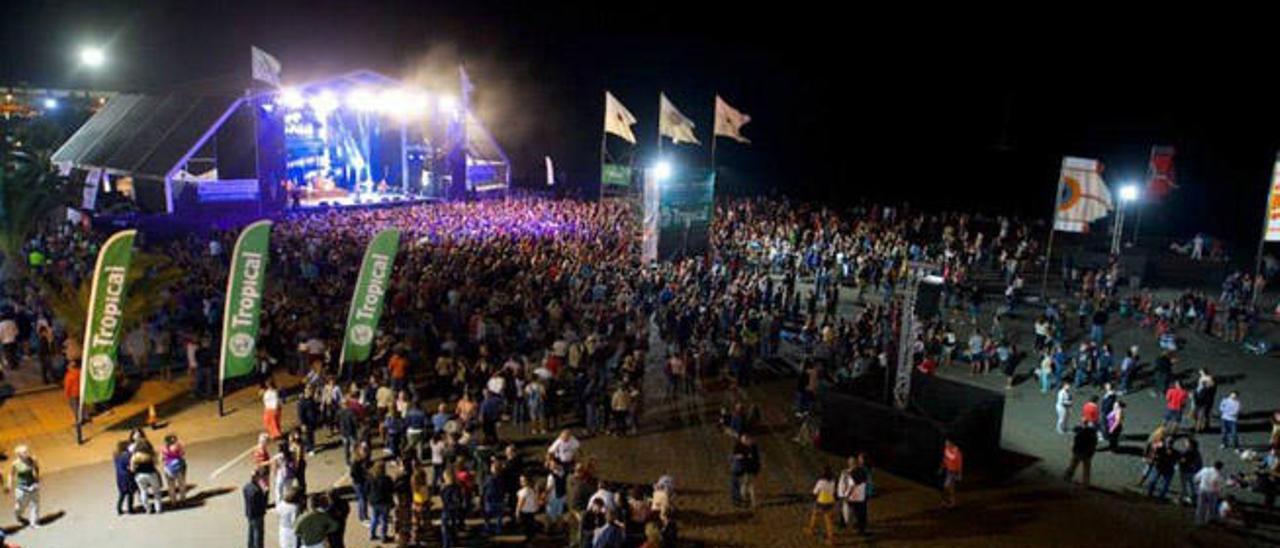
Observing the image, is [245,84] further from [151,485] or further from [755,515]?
[755,515]

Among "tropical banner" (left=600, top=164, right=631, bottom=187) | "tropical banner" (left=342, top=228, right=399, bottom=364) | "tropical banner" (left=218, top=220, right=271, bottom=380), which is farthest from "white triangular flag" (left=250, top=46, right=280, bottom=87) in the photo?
"tropical banner" (left=218, top=220, right=271, bottom=380)

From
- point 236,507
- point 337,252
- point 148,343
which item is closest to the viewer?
point 236,507

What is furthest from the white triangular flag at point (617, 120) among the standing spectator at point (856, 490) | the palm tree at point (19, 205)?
the palm tree at point (19, 205)

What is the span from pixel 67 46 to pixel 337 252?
3675 cm

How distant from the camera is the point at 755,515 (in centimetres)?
1224

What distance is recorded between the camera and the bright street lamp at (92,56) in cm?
4984

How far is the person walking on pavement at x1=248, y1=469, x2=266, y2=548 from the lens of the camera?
10.3 metres

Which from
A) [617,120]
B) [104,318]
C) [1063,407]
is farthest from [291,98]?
[1063,407]

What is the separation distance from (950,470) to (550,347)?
887 centimetres

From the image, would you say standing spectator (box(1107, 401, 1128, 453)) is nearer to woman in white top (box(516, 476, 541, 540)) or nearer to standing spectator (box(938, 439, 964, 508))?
standing spectator (box(938, 439, 964, 508))

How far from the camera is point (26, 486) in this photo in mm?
11094

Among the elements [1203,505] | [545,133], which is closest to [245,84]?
[545,133]

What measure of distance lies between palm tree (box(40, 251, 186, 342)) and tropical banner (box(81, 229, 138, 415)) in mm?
3374

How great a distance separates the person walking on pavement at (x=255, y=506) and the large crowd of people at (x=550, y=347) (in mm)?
23
